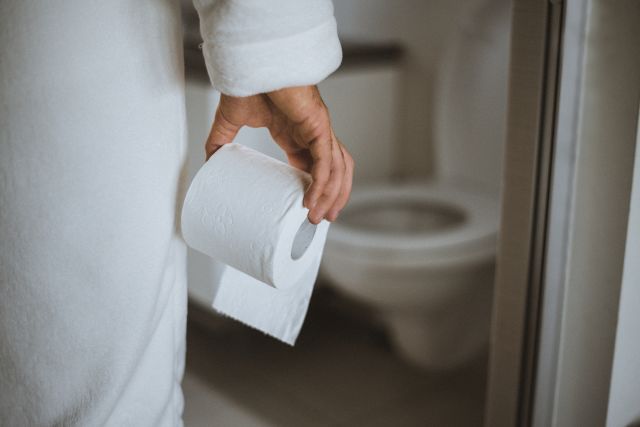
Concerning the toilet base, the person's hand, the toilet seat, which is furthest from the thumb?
the toilet base

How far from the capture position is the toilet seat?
1.17m

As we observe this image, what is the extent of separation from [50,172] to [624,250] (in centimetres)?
61

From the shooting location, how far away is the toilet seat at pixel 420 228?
1173 millimetres

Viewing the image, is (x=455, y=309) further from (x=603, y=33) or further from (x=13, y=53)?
(x=13, y=53)

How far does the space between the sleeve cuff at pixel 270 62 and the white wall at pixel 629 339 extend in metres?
0.38

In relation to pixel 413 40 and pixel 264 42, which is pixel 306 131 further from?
pixel 413 40

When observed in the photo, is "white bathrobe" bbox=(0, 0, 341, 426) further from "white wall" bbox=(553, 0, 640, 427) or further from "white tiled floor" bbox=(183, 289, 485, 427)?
"white tiled floor" bbox=(183, 289, 485, 427)

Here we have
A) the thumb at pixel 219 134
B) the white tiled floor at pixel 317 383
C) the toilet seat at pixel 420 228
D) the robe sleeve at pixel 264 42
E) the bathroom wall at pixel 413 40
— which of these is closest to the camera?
the robe sleeve at pixel 264 42

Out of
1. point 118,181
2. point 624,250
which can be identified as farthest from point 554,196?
point 118,181

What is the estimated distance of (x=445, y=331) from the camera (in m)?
1.38

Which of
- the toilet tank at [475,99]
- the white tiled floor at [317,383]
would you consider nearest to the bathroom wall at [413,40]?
the toilet tank at [475,99]

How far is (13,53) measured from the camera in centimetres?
57

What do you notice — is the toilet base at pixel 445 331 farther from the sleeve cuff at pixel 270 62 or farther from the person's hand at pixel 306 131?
the sleeve cuff at pixel 270 62

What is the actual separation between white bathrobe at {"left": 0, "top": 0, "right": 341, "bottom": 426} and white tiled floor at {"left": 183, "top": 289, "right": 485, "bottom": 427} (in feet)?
2.38
